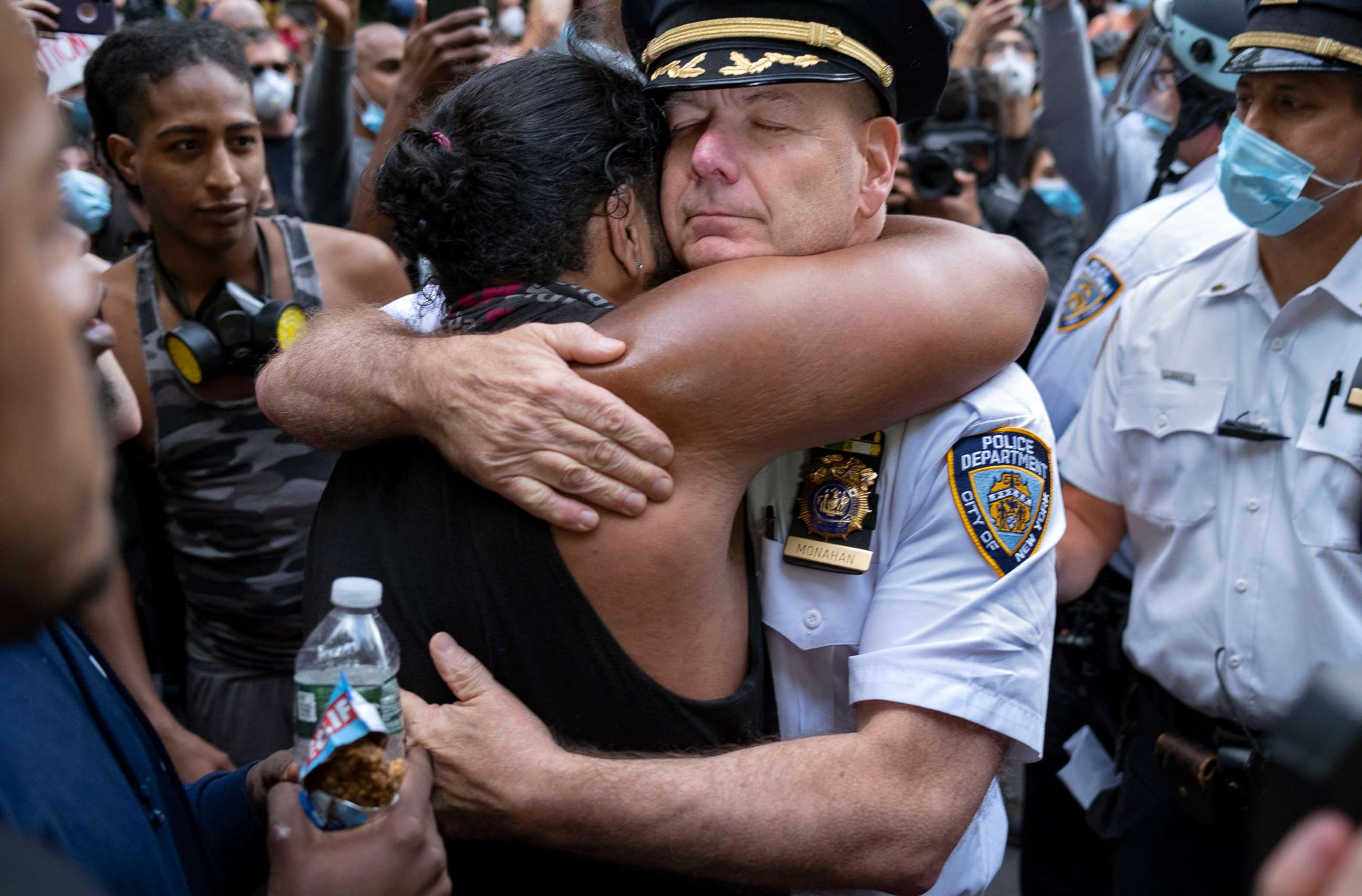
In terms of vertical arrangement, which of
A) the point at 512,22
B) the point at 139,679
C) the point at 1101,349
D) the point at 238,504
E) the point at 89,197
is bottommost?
the point at 139,679

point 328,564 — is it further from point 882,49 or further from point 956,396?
point 882,49

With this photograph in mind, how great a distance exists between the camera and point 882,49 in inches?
68.0

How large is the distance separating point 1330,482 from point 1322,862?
189 centimetres

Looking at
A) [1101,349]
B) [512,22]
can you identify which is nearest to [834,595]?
[1101,349]

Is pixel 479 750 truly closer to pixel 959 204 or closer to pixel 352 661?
pixel 352 661

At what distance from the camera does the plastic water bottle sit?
124cm

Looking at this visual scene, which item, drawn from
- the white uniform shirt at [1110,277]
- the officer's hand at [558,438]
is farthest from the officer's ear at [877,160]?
the white uniform shirt at [1110,277]

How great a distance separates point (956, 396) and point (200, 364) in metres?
2.06

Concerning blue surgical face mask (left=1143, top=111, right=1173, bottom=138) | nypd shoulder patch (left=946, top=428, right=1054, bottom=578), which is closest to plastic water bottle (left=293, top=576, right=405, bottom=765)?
nypd shoulder patch (left=946, top=428, right=1054, bottom=578)

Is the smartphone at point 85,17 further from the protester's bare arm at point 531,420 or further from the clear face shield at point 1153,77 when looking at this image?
the clear face shield at point 1153,77

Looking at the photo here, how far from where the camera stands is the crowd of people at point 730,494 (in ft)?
3.82

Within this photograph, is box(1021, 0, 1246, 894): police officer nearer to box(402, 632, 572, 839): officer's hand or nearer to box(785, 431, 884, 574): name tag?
box(785, 431, 884, 574): name tag

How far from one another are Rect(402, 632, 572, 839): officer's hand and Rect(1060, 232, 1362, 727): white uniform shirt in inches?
62.9

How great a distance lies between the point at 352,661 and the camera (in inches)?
54.6
